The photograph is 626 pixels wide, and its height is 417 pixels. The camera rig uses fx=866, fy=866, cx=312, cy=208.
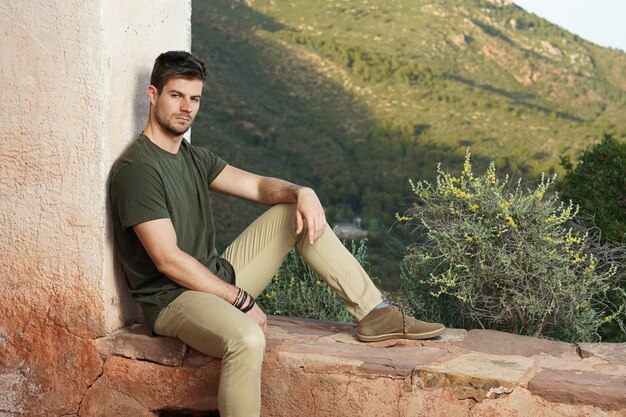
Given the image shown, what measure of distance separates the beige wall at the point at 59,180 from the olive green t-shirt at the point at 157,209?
0.10 meters

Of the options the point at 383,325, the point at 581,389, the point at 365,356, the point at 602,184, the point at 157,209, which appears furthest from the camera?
the point at 602,184

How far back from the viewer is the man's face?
328cm

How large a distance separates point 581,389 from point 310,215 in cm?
118

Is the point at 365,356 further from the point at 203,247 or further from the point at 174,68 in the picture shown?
the point at 174,68

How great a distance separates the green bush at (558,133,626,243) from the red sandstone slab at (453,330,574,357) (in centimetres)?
201

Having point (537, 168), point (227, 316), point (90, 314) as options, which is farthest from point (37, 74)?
point (537, 168)

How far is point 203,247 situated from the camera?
3459mm

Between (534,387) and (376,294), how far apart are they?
78cm

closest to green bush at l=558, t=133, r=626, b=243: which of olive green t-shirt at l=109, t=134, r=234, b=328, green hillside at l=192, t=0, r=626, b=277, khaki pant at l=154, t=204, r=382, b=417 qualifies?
khaki pant at l=154, t=204, r=382, b=417

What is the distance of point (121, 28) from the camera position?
11.2 feet

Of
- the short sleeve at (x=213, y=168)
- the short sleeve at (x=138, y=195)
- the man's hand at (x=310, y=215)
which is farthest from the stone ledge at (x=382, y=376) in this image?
the short sleeve at (x=213, y=168)

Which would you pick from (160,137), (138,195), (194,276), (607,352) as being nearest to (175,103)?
(160,137)

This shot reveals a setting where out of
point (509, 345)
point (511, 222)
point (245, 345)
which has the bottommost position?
point (509, 345)

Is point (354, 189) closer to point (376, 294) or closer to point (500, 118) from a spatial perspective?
point (500, 118)
